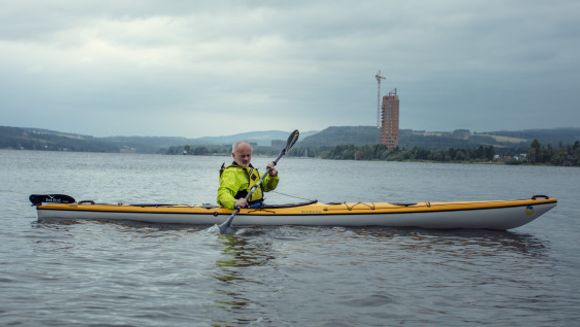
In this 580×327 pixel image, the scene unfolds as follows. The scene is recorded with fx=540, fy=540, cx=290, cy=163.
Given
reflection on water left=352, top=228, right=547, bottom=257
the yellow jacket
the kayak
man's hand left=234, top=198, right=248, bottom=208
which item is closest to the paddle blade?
the kayak

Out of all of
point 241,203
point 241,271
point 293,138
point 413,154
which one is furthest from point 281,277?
point 413,154

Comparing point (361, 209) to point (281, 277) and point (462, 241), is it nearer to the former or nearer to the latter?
point (462, 241)

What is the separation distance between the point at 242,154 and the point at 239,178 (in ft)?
1.71

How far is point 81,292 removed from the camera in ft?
21.3

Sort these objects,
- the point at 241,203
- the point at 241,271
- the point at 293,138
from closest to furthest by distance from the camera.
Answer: the point at 241,271 → the point at 241,203 → the point at 293,138

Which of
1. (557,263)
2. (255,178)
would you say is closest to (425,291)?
(557,263)

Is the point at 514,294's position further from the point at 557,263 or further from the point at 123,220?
the point at 123,220

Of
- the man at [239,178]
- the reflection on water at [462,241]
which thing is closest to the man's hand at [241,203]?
the man at [239,178]

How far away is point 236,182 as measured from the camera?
36.0 ft

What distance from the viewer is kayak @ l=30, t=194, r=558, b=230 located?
38.3 ft

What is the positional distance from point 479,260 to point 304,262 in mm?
3010

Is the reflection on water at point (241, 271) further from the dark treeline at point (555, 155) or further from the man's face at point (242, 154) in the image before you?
the dark treeline at point (555, 155)

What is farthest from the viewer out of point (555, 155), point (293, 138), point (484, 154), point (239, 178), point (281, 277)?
point (484, 154)

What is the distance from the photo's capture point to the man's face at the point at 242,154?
35.5 ft
